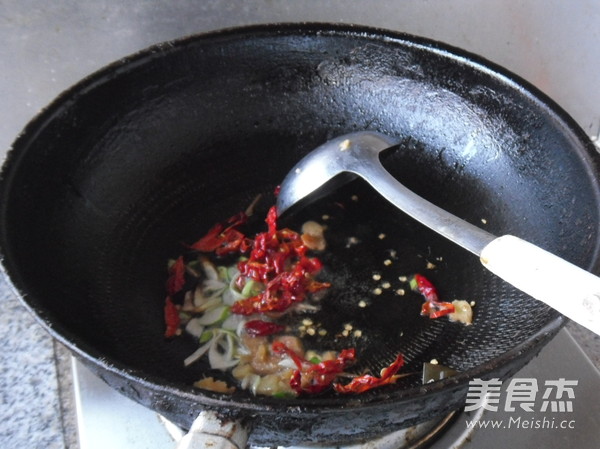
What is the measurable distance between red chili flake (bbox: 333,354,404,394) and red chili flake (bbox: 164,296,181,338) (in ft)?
0.90

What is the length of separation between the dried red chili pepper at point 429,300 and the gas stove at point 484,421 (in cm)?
15

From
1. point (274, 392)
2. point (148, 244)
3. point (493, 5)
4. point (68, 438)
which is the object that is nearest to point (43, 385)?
point (68, 438)

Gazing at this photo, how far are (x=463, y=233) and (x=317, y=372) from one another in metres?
0.30

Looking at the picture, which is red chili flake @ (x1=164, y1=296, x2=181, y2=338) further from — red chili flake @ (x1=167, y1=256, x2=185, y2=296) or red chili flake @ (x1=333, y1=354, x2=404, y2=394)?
red chili flake @ (x1=333, y1=354, x2=404, y2=394)

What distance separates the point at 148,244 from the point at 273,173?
291 millimetres

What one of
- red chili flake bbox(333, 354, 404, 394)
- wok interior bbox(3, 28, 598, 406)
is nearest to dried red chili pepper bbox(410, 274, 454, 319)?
wok interior bbox(3, 28, 598, 406)

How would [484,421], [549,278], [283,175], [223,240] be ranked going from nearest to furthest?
1. [549,278]
2. [484,421]
3. [223,240]
4. [283,175]

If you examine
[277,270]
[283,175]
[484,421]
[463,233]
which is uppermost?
[283,175]

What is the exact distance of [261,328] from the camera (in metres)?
1.00

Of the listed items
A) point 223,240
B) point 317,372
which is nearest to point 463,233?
point 317,372

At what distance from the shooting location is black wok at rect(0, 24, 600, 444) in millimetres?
913

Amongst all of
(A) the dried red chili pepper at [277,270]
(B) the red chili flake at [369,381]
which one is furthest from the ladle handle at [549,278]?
(A) the dried red chili pepper at [277,270]

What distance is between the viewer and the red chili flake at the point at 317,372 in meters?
0.92

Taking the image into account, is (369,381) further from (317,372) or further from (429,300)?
(429,300)
